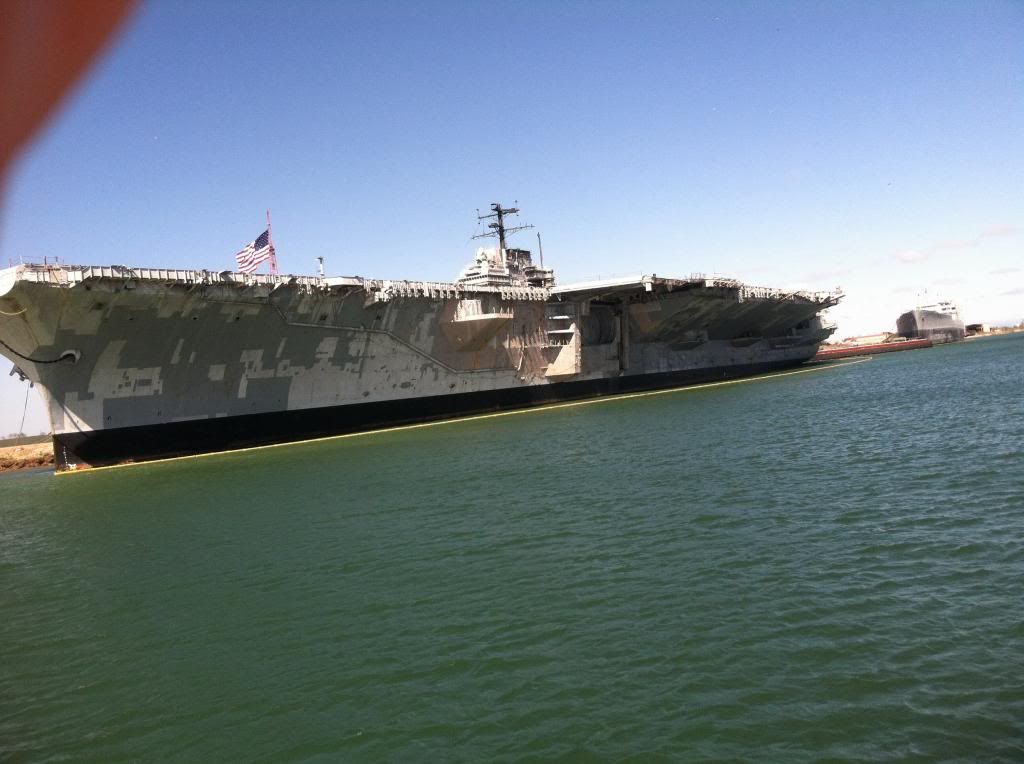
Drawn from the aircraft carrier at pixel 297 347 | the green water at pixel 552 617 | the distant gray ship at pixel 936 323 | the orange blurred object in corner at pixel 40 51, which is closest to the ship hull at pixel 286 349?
the aircraft carrier at pixel 297 347

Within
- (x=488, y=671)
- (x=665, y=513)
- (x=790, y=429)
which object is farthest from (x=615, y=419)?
(x=488, y=671)

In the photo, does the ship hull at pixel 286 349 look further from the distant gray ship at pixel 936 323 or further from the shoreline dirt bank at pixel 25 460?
the distant gray ship at pixel 936 323

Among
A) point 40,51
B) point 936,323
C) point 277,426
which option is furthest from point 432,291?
point 936,323

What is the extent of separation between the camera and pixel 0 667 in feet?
28.6

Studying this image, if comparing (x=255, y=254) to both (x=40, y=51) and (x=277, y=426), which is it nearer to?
(x=277, y=426)

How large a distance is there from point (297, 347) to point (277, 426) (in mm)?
3333

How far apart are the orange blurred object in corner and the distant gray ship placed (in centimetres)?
12109

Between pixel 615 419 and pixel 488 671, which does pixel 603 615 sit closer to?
pixel 488 671

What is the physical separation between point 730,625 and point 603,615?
1.41m

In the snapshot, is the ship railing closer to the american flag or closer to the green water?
the american flag

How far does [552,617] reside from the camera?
8688 mm

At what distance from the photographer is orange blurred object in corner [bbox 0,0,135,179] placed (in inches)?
35.3

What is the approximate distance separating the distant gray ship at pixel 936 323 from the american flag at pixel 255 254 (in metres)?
104

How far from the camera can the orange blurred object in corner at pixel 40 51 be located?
90cm
